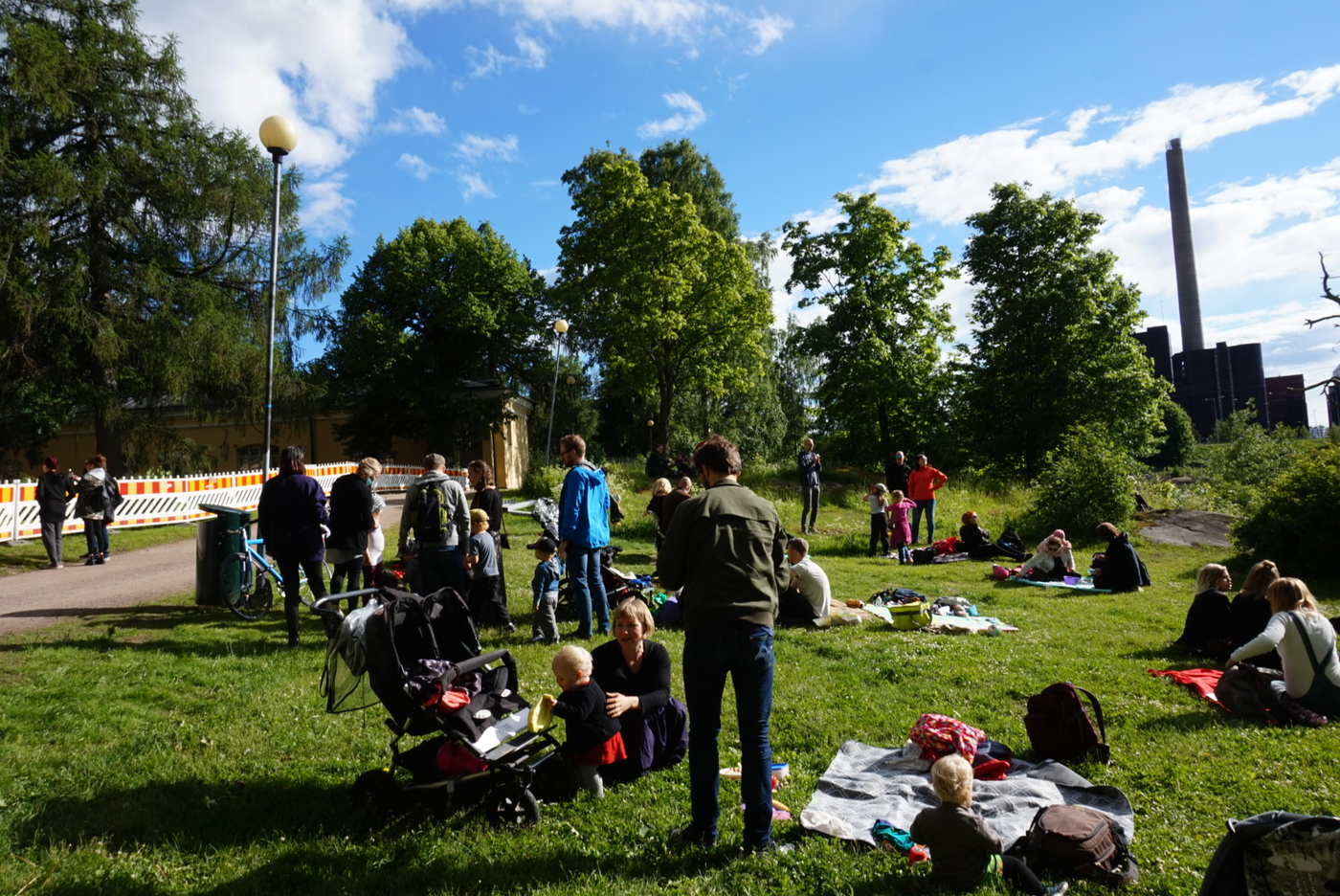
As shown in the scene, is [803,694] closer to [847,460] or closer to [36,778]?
[36,778]

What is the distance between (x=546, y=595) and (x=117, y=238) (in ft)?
70.3

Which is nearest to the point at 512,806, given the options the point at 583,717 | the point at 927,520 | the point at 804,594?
the point at 583,717

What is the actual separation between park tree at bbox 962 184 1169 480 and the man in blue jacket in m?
28.9

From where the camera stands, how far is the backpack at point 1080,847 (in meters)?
3.54

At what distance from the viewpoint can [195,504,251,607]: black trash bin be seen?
9.29m

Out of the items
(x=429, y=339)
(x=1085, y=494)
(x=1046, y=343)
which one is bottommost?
(x=1085, y=494)

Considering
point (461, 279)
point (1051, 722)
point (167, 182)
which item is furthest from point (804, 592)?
point (461, 279)

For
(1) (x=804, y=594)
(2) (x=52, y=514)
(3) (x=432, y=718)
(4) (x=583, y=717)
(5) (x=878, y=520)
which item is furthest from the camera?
(5) (x=878, y=520)

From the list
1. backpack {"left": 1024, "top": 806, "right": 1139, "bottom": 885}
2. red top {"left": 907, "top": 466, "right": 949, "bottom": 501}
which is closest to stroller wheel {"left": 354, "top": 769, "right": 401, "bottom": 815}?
backpack {"left": 1024, "top": 806, "right": 1139, "bottom": 885}

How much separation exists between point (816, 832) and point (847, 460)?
1254 inches

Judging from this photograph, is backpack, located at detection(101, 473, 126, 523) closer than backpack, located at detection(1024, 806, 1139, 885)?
No

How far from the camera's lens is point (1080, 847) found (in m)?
3.58

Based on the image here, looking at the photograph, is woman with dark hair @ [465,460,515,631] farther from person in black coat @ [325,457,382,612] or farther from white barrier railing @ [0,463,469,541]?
white barrier railing @ [0,463,469,541]

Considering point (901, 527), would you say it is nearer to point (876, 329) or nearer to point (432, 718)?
point (432, 718)
